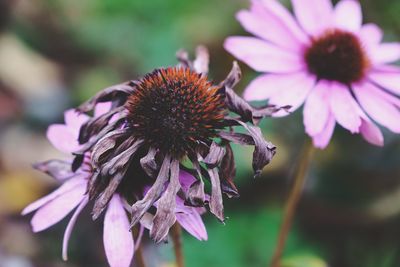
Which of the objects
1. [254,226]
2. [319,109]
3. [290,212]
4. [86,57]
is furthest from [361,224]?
[86,57]

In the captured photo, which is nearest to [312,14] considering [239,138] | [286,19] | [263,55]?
[286,19]

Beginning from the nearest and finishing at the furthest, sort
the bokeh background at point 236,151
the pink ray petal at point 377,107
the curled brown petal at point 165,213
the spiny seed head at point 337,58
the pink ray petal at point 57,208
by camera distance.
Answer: the curled brown petal at point 165,213 < the pink ray petal at point 57,208 < the pink ray petal at point 377,107 < the spiny seed head at point 337,58 < the bokeh background at point 236,151

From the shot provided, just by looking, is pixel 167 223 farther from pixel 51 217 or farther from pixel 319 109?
pixel 319 109

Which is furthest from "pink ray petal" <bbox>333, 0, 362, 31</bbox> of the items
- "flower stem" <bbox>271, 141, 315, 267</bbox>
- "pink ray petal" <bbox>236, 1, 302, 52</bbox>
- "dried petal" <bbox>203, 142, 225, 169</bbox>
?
"dried petal" <bbox>203, 142, 225, 169</bbox>

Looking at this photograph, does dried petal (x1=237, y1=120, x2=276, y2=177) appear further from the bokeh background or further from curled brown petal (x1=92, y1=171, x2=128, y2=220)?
the bokeh background

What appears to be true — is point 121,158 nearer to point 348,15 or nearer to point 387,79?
point 387,79

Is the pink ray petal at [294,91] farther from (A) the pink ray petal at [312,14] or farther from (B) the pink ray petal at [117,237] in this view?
(B) the pink ray petal at [117,237]

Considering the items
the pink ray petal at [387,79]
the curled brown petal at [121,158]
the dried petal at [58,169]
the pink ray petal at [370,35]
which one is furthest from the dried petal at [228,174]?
the pink ray petal at [370,35]
